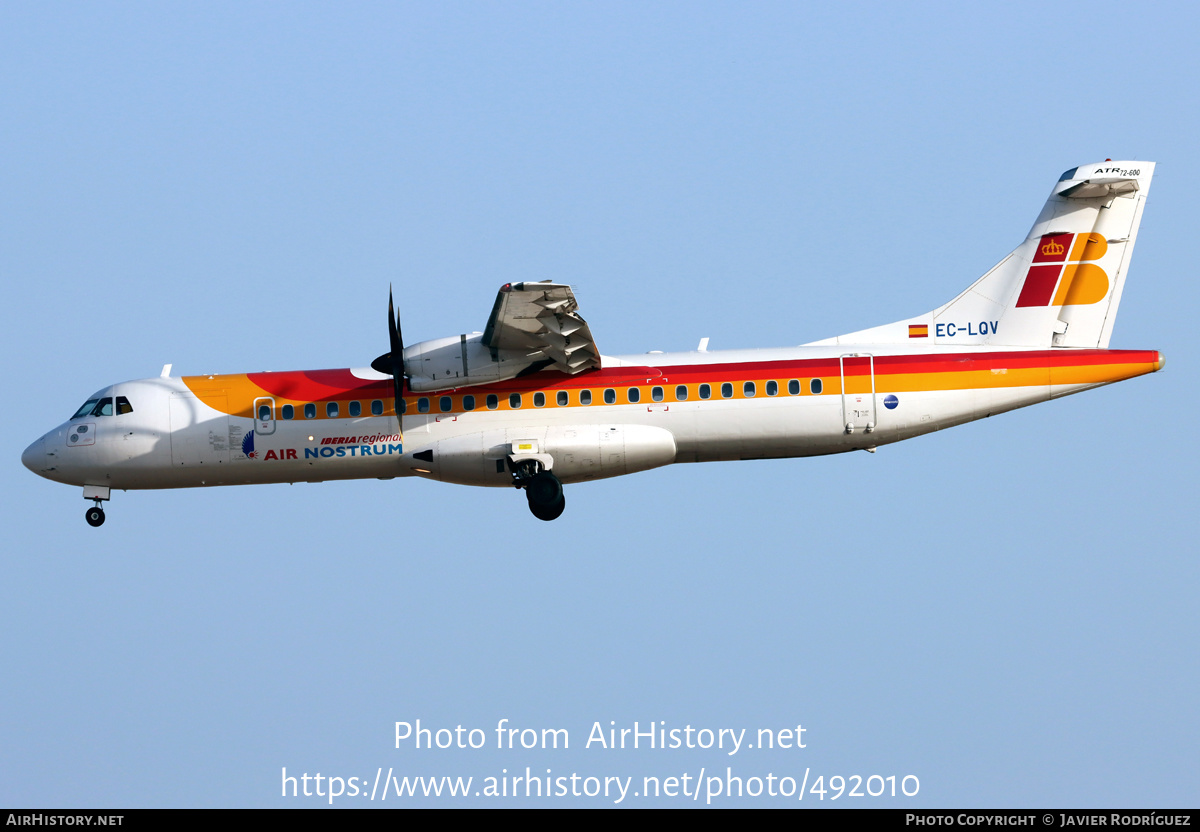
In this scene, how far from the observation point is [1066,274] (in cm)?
2733

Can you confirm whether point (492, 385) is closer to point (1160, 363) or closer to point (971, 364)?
point (971, 364)

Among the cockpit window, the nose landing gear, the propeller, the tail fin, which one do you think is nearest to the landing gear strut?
the nose landing gear

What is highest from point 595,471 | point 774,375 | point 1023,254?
point 1023,254

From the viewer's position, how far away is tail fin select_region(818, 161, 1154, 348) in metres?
27.0

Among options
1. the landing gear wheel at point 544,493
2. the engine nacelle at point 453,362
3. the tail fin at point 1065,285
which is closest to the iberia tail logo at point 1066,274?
the tail fin at point 1065,285

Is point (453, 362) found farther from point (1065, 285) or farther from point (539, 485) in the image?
point (1065, 285)

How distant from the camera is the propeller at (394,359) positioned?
2520 cm

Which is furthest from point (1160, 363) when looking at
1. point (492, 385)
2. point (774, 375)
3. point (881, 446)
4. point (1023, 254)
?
point (492, 385)

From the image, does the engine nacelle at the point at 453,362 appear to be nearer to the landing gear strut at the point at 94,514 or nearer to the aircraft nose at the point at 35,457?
the landing gear strut at the point at 94,514

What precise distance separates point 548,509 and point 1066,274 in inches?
438

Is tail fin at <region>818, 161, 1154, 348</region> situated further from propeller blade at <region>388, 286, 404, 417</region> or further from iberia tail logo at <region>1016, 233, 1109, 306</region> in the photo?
propeller blade at <region>388, 286, 404, 417</region>

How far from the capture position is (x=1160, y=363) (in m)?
26.1

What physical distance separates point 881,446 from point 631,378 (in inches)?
195

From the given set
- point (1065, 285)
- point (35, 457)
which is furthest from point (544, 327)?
point (35, 457)
